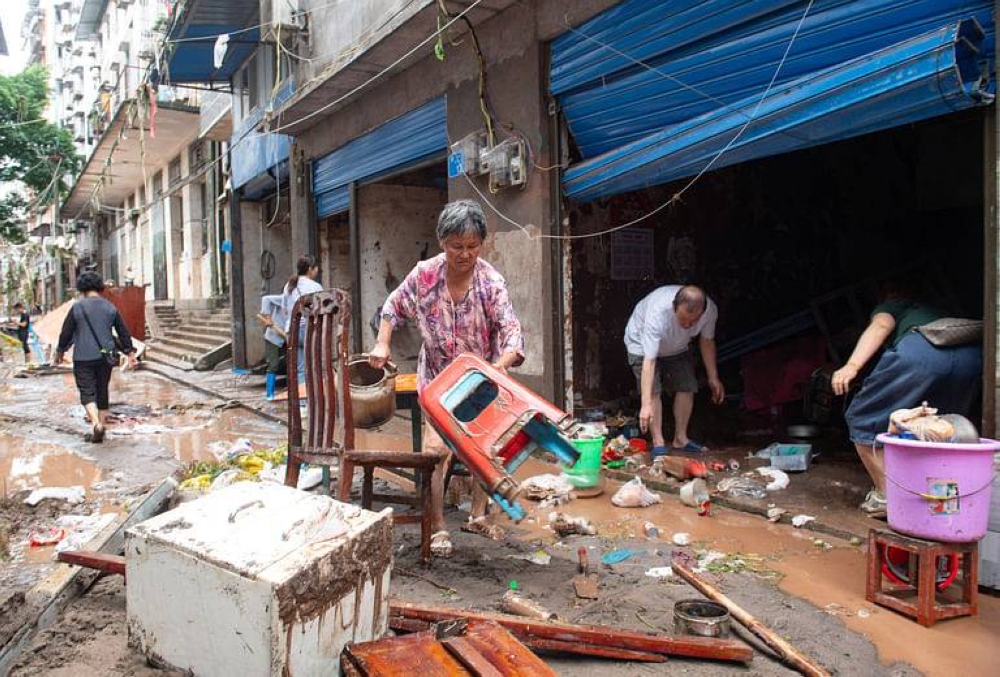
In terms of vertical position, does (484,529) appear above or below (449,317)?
below

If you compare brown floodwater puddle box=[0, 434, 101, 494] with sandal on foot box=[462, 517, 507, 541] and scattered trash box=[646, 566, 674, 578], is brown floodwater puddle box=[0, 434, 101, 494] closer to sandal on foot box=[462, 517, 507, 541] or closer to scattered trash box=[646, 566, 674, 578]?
sandal on foot box=[462, 517, 507, 541]

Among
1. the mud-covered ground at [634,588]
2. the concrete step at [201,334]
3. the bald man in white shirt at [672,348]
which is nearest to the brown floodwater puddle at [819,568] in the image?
the mud-covered ground at [634,588]

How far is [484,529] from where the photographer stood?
4.14 m

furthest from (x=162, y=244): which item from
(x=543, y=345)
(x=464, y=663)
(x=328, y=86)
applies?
(x=464, y=663)

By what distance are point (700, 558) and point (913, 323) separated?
1.81m

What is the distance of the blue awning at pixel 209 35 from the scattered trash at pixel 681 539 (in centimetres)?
1168

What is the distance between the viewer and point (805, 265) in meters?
8.78

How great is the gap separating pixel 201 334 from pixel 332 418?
16.0m

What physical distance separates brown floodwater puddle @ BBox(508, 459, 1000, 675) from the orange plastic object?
1.20m

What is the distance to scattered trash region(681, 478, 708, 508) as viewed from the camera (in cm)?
468

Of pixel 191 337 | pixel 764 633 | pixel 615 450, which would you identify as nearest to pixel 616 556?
pixel 764 633

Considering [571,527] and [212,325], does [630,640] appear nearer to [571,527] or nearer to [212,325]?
[571,527]

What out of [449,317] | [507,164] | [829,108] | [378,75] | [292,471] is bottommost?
[292,471]

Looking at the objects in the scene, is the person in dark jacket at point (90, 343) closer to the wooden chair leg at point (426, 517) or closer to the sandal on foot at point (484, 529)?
the sandal on foot at point (484, 529)
